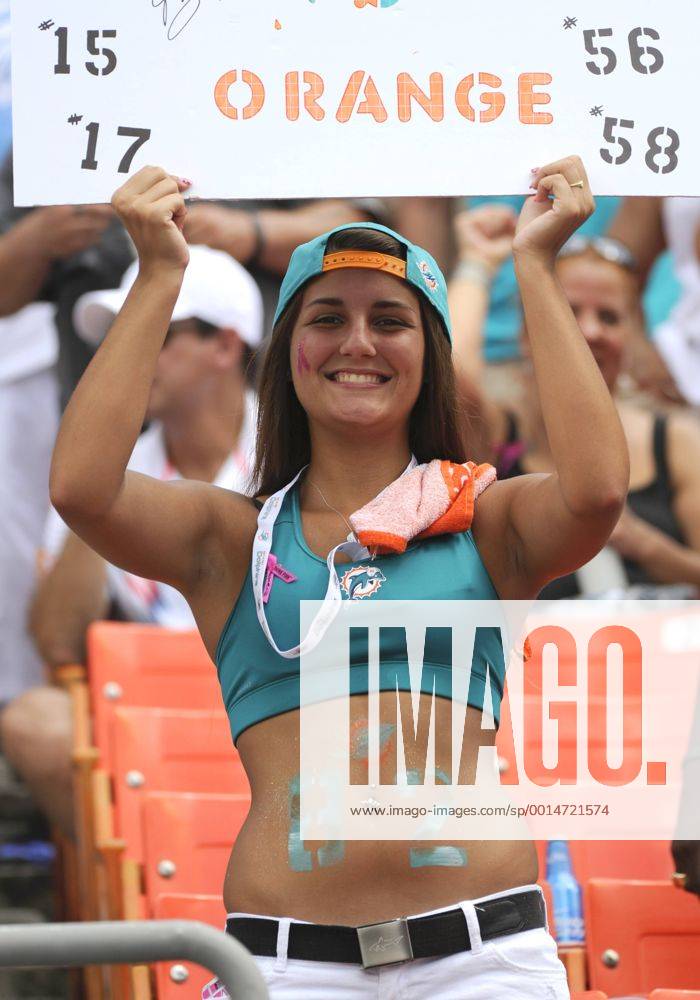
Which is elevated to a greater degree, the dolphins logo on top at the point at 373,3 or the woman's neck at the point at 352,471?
the dolphins logo on top at the point at 373,3

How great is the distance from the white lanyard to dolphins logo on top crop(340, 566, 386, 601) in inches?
0.6

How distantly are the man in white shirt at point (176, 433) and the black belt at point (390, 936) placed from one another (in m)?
2.43

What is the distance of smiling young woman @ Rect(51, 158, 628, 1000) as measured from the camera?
2238 millimetres

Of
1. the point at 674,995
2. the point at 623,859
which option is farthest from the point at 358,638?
the point at 623,859

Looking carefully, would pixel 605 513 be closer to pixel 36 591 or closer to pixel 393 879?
pixel 393 879

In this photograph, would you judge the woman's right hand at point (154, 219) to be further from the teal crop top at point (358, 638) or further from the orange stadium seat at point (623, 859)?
the orange stadium seat at point (623, 859)

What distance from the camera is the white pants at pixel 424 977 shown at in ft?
7.24

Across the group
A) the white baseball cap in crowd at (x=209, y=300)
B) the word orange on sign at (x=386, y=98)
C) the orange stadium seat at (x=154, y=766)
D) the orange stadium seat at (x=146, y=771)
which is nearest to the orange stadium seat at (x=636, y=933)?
the orange stadium seat at (x=146, y=771)

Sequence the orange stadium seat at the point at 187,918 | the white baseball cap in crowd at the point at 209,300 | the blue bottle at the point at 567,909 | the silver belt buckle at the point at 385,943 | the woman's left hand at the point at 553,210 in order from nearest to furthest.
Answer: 1. the silver belt buckle at the point at 385,943
2. the woman's left hand at the point at 553,210
3. the orange stadium seat at the point at 187,918
4. the blue bottle at the point at 567,909
5. the white baseball cap in crowd at the point at 209,300

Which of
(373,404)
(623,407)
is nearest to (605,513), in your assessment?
(373,404)

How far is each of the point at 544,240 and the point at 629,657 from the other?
91.1 inches

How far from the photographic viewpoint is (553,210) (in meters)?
2.49

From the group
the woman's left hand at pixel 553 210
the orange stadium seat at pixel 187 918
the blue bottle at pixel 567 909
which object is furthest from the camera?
the blue bottle at pixel 567 909

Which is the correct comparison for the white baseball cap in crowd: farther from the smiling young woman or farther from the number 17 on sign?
the smiling young woman
